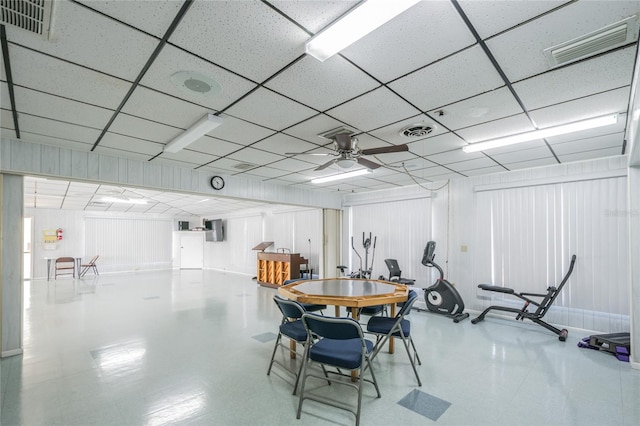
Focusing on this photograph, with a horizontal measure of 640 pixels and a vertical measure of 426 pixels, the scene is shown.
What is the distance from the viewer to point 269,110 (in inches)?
109

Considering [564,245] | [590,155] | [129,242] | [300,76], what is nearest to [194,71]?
[300,76]

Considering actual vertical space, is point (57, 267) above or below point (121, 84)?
below

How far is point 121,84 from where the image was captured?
2291 mm

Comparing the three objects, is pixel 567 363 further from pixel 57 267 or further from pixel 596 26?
pixel 57 267

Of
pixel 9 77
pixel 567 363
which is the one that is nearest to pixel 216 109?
pixel 9 77

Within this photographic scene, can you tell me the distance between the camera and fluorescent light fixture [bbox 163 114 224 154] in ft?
9.48

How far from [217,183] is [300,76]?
3.70m

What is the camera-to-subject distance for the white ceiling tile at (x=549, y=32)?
1.54 m

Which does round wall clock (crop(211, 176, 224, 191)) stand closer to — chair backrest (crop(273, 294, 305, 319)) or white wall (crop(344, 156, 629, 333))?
chair backrest (crop(273, 294, 305, 319))

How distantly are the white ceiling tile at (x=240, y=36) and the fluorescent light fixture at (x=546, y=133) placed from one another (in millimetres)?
2946

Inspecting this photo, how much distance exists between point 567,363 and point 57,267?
14.6m

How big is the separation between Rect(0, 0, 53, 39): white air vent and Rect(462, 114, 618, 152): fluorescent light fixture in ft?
13.5

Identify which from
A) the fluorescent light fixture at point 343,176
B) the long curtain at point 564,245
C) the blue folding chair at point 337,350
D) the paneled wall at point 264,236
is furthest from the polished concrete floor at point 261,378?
the paneled wall at point 264,236

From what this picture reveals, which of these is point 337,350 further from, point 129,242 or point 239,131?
point 129,242
